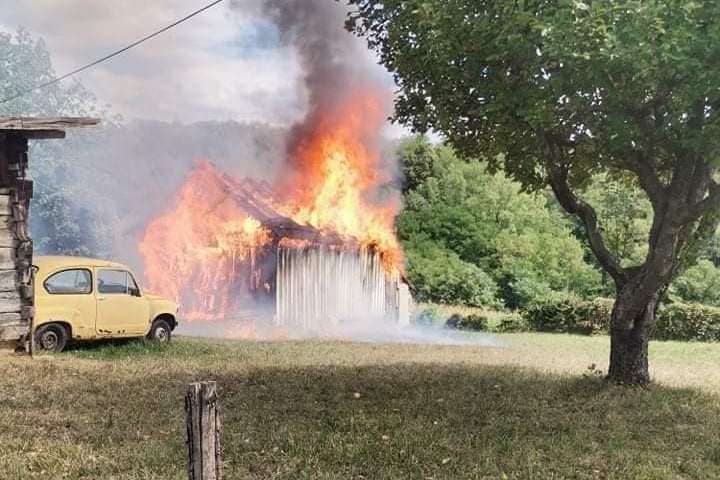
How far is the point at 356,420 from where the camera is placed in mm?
7945

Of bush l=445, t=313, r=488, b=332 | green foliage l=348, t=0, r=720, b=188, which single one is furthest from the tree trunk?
bush l=445, t=313, r=488, b=332

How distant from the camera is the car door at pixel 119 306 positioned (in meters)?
14.3

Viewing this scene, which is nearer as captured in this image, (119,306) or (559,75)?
(559,75)

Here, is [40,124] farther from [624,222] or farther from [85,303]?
[624,222]

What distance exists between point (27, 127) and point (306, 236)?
13.2 metres

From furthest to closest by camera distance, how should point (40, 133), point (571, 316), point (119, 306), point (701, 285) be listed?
point (701, 285), point (571, 316), point (119, 306), point (40, 133)

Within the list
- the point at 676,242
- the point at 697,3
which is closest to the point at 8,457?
the point at 697,3

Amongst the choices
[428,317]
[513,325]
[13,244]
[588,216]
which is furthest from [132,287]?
[513,325]

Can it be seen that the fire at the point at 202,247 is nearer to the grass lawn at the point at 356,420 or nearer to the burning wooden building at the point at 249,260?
the burning wooden building at the point at 249,260

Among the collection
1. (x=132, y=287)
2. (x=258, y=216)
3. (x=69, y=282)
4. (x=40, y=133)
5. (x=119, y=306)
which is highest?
(x=40, y=133)

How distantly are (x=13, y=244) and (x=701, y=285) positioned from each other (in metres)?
35.9

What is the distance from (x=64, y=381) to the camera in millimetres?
10188

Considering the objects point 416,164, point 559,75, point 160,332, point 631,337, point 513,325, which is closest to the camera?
point 559,75

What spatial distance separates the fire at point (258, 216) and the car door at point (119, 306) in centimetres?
839
